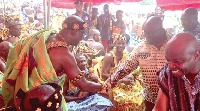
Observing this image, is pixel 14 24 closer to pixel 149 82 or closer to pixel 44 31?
pixel 44 31

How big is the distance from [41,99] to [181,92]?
1.08 meters

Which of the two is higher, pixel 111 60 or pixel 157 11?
pixel 157 11

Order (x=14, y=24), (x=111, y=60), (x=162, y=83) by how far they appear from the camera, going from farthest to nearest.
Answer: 1. (x=14, y=24)
2. (x=111, y=60)
3. (x=162, y=83)

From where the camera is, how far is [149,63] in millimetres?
4016

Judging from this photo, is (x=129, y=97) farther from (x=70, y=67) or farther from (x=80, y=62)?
(x=70, y=67)

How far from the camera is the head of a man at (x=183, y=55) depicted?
219 cm

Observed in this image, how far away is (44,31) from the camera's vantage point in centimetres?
339

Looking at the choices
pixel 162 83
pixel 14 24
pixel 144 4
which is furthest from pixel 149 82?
pixel 144 4

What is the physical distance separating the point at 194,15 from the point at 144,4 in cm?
993

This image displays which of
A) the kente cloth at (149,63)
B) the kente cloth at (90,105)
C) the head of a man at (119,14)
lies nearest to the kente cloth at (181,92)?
the kente cloth at (149,63)

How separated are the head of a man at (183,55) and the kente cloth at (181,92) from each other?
124 millimetres

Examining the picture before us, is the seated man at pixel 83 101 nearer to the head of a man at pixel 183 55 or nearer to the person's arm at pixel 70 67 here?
the person's arm at pixel 70 67

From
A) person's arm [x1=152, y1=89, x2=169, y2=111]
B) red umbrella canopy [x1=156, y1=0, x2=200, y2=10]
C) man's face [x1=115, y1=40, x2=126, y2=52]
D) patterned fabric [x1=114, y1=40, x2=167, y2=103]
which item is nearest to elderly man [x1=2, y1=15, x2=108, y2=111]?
patterned fabric [x1=114, y1=40, x2=167, y2=103]

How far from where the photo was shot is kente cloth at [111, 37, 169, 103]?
3961 millimetres
